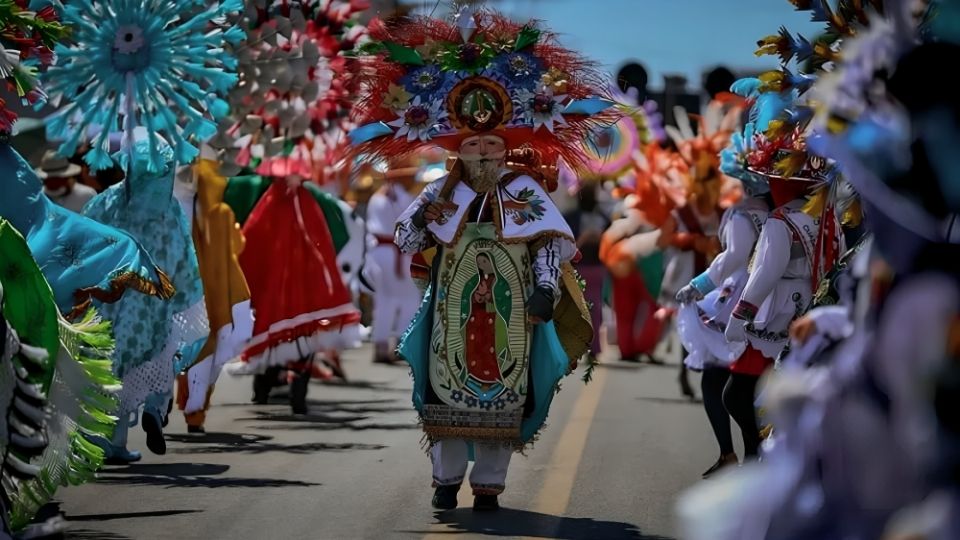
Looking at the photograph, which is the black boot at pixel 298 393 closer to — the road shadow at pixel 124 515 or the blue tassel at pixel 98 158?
the blue tassel at pixel 98 158

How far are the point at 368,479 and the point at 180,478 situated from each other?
1.05 m

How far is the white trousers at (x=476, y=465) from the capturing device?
9984 mm

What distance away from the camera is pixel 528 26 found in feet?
34.0

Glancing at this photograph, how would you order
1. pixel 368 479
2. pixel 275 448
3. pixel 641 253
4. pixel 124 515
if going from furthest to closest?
pixel 641 253 → pixel 275 448 → pixel 368 479 → pixel 124 515

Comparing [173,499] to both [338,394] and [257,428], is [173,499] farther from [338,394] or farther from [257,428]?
[338,394]

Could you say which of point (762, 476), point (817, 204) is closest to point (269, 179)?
point (817, 204)

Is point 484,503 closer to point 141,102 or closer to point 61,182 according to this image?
point 141,102

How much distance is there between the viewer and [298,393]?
15336 mm

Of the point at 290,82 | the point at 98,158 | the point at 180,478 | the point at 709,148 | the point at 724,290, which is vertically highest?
the point at 290,82

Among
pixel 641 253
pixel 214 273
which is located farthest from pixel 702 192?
pixel 214 273

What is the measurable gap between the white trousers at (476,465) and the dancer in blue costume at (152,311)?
240cm

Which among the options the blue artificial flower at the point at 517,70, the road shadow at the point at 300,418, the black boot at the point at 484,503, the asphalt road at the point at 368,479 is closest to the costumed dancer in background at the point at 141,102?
the asphalt road at the point at 368,479

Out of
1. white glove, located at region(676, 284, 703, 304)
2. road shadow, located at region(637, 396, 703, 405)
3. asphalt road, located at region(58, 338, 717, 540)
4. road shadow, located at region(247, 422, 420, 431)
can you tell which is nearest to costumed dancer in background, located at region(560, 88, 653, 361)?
road shadow, located at region(637, 396, 703, 405)

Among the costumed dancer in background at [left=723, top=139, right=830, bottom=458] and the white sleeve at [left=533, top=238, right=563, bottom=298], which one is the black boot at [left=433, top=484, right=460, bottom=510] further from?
the costumed dancer in background at [left=723, top=139, right=830, bottom=458]
